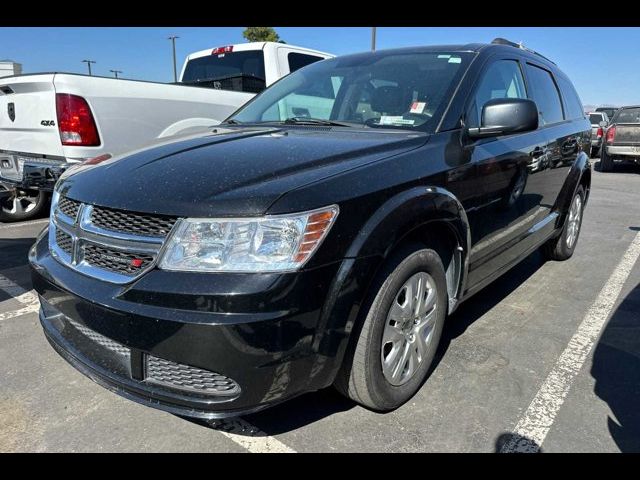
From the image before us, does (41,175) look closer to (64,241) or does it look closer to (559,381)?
(64,241)

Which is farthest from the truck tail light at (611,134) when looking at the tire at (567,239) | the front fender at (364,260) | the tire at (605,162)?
the front fender at (364,260)

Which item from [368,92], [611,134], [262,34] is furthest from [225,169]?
[262,34]

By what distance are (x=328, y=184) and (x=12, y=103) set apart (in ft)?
15.1

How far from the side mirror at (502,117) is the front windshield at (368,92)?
0.22m

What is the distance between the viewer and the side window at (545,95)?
3.76 metres

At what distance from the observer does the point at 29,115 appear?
4746mm

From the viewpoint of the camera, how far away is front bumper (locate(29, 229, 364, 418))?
5.57ft

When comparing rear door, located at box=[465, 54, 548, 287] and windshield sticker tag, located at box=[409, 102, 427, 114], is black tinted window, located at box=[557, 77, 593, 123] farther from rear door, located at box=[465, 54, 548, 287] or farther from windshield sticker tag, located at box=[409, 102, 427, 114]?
windshield sticker tag, located at box=[409, 102, 427, 114]

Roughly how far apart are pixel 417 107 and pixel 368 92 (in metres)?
0.45

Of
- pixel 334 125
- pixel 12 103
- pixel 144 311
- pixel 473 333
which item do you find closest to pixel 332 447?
pixel 144 311

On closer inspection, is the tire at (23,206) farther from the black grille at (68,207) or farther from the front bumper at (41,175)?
the black grille at (68,207)

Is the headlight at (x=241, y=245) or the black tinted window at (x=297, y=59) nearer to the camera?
the headlight at (x=241, y=245)

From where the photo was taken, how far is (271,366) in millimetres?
1758

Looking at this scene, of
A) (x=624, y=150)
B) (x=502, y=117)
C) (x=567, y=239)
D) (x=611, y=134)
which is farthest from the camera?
(x=611, y=134)
